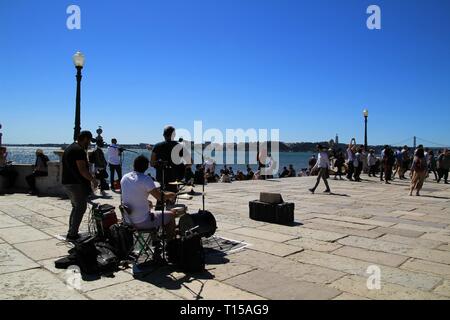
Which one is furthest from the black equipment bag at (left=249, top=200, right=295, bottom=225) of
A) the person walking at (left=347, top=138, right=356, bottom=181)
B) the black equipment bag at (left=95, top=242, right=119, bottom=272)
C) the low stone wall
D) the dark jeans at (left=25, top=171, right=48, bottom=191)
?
the person walking at (left=347, top=138, right=356, bottom=181)

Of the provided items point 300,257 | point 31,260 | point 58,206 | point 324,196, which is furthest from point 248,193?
point 31,260

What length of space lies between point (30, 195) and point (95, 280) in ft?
26.5

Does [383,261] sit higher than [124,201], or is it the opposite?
[124,201]

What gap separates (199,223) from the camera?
19.0 feet

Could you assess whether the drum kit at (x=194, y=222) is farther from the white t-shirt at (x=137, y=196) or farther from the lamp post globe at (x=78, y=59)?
the lamp post globe at (x=78, y=59)

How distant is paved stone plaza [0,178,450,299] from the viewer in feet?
13.4

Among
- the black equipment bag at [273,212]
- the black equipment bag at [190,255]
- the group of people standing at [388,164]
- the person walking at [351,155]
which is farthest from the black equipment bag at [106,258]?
the person walking at [351,155]

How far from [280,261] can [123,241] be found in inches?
80.9

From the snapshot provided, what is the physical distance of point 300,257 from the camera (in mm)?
5410

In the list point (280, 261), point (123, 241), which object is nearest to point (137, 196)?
point (123, 241)

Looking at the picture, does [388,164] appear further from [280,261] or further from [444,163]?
[280,261]
